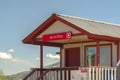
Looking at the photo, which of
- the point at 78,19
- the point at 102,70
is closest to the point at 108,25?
the point at 78,19

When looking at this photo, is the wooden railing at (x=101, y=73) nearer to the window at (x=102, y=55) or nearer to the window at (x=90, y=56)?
the window at (x=102, y=55)

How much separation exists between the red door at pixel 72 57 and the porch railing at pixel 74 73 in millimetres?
2594

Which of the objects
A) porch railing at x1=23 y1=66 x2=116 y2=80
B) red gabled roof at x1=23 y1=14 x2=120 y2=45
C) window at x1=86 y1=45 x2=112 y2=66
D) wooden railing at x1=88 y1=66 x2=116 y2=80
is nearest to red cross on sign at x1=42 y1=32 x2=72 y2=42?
red gabled roof at x1=23 y1=14 x2=120 y2=45

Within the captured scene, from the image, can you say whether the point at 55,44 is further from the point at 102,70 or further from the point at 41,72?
the point at 102,70

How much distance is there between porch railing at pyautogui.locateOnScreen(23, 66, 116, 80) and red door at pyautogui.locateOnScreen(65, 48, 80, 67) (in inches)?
102

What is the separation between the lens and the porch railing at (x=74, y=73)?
13.9 meters

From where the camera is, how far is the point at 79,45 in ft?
60.4

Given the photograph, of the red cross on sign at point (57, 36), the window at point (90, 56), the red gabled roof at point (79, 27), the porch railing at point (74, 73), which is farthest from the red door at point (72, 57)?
the red cross on sign at point (57, 36)

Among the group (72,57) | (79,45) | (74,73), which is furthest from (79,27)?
(72,57)

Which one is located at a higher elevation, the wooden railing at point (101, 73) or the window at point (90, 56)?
the window at point (90, 56)

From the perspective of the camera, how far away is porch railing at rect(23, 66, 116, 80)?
1391 centimetres

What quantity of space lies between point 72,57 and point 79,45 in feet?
3.84

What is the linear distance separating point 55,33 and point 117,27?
172 inches

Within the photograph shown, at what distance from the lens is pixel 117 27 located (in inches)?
734
